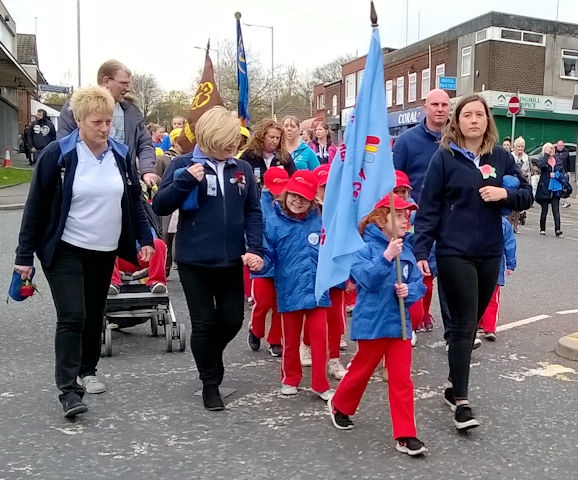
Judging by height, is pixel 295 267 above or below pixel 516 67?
below

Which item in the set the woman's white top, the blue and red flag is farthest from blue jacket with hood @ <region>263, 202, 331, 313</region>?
the blue and red flag

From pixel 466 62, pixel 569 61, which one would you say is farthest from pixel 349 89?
pixel 569 61

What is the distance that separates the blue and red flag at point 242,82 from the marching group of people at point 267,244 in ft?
11.8

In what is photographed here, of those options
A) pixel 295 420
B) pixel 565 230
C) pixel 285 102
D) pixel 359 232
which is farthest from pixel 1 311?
pixel 285 102

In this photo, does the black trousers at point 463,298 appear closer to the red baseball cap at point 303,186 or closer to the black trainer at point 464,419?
the black trainer at point 464,419

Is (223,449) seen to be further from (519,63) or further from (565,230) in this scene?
(519,63)

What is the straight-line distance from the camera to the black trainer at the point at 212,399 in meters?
4.51

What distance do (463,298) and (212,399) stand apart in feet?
5.39

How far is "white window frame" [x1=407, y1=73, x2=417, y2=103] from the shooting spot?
152 ft

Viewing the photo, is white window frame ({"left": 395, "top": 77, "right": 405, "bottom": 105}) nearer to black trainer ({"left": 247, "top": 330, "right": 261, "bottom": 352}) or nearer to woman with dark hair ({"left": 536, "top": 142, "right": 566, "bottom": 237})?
woman with dark hair ({"left": 536, "top": 142, "right": 566, "bottom": 237})

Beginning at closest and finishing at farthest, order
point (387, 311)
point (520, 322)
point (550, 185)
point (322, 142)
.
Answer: point (387, 311) < point (520, 322) < point (322, 142) < point (550, 185)

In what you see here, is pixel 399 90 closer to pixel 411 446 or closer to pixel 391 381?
pixel 391 381

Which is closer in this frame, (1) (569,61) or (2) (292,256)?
(2) (292,256)

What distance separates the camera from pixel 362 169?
3.97 metres
